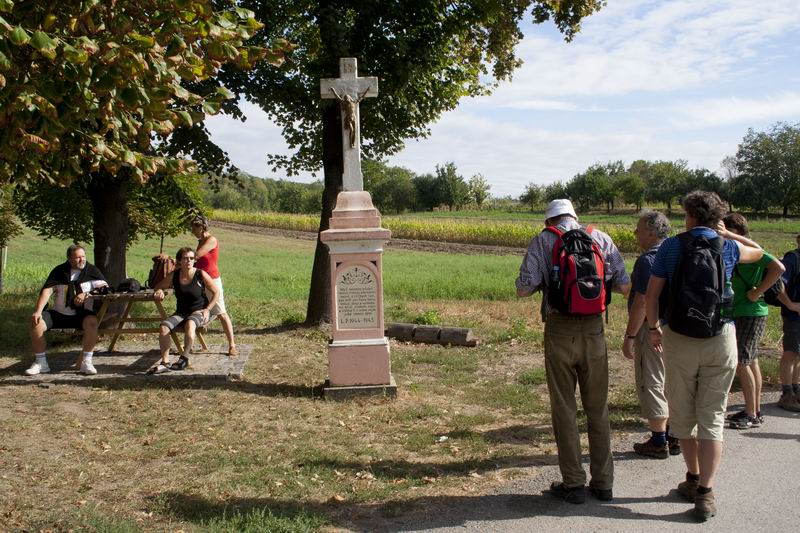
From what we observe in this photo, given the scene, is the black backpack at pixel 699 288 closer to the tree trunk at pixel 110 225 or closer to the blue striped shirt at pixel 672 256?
the blue striped shirt at pixel 672 256

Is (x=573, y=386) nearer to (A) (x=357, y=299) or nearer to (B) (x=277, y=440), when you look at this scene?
(B) (x=277, y=440)

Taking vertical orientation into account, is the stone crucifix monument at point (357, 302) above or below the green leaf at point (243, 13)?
below

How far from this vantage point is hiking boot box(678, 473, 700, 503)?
4.58 metres

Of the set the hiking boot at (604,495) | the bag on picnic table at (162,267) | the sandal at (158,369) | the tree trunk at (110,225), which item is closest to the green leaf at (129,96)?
the hiking boot at (604,495)

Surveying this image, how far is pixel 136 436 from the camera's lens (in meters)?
6.18

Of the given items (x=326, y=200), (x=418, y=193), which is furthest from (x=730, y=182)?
(x=326, y=200)

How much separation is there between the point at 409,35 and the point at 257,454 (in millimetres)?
7642

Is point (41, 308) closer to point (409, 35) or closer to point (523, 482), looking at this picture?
point (523, 482)

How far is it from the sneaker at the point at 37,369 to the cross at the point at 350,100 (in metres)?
4.10

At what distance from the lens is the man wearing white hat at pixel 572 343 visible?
4.48 m

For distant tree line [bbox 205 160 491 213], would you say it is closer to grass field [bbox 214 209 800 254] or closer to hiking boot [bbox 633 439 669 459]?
grass field [bbox 214 209 800 254]

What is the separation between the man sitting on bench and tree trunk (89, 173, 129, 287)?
2.59 metres

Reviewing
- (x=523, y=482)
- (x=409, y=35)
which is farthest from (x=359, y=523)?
(x=409, y=35)

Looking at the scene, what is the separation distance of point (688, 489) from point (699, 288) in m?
1.36
